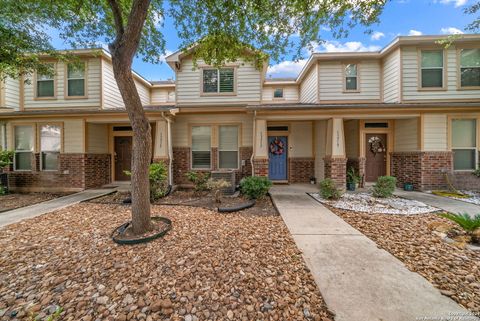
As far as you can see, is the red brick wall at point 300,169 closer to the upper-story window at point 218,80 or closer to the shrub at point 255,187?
the shrub at point 255,187

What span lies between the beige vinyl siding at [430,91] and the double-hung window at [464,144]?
58.4 inches

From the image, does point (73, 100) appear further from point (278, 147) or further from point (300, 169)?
point (300, 169)

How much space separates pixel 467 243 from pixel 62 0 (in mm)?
9980

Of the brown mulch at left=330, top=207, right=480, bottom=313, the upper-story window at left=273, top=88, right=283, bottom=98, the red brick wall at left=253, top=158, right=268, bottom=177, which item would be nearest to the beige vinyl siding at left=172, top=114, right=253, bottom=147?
the red brick wall at left=253, top=158, right=268, bottom=177

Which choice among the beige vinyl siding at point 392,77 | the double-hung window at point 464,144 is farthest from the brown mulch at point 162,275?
the beige vinyl siding at point 392,77

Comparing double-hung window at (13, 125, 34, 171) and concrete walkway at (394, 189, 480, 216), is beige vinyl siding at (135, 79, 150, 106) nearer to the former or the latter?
double-hung window at (13, 125, 34, 171)

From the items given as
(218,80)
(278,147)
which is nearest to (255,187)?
(278,147)

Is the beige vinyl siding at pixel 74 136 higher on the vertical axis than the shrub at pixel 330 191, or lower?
higher

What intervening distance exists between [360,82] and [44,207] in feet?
42.0

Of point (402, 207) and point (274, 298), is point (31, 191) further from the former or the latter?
point (402, 207)

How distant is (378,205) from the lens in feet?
18.4

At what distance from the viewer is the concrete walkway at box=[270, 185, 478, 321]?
1.89m

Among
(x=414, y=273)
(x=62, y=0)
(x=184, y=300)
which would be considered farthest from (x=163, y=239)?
(x=62, y=0)

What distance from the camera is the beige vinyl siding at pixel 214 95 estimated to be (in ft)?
28.2
